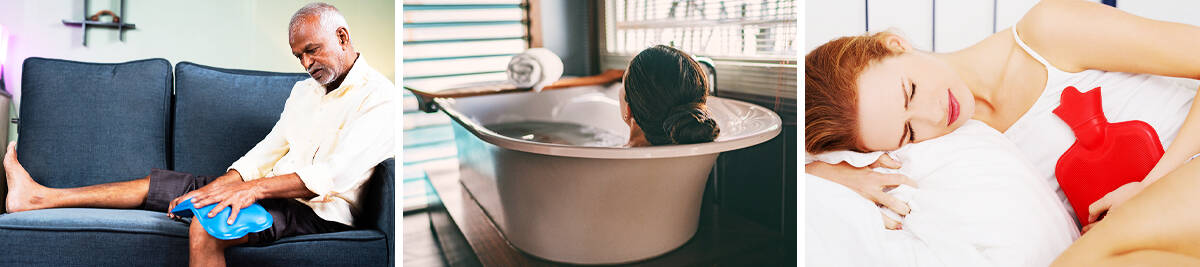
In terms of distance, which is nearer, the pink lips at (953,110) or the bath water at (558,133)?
the bath water at (558,133)

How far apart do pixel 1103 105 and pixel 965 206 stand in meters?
0.36

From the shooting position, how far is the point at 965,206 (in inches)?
48.0

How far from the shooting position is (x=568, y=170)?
1088 mm

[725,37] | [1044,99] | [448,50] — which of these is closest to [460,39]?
[448,50]

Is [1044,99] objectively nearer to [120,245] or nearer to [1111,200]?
[1111,200]

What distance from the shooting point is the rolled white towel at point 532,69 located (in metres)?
1.10

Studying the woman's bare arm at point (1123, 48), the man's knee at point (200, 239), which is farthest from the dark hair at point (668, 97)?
the man's knee at point (200, 239)

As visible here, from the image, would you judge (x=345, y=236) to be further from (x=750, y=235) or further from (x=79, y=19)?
(x=79, y=19)

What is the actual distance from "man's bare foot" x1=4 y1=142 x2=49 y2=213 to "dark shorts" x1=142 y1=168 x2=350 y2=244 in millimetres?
250

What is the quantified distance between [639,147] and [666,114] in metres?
0.09

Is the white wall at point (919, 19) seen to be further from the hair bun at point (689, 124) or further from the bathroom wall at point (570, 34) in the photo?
the bathroom wall at point (570, 34)

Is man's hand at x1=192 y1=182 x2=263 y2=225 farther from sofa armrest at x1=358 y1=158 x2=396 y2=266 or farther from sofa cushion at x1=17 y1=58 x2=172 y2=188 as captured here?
sofa cushion at x1=17 y1=58 x2=172 y2=188

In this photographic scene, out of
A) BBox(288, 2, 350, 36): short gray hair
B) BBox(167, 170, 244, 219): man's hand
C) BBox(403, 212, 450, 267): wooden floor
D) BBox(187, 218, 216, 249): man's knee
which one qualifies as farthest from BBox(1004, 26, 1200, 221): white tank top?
BBox(167, 170, 244, 219): man's hand

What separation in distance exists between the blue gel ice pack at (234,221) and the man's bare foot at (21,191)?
61 centimetres
